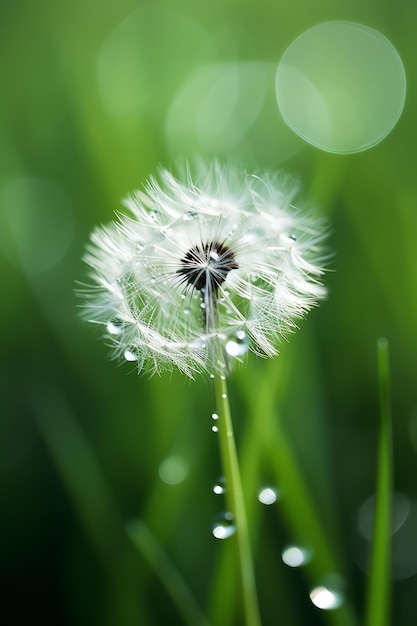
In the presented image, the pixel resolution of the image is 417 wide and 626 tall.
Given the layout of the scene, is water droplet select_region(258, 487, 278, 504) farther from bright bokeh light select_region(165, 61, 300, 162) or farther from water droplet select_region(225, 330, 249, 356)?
bright bokeh light select_region(165, 61, 300, 162)

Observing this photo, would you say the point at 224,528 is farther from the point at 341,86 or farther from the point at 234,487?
the point at 341,86

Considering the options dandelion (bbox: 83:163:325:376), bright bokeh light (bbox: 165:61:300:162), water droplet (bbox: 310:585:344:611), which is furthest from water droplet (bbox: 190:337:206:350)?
bright bokeh light (bbox: 165:61:300:162)

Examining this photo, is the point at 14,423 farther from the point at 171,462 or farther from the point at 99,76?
the point at 99,76

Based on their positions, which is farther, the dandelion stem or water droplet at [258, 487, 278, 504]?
water droplet at [258, 487, 278, 504]

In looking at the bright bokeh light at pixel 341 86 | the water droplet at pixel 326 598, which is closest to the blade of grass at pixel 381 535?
the water droplet at pixel 326 598

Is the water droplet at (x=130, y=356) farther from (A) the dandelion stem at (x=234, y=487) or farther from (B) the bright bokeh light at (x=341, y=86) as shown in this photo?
(B) the bright bokeh light at (x=341, y=86)
